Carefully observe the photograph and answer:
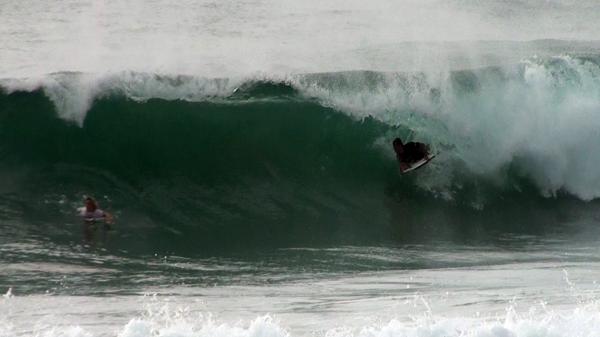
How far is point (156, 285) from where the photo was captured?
42.2 ft

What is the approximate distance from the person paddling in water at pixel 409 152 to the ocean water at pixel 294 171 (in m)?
0.42

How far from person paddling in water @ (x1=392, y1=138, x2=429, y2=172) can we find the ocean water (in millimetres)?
421

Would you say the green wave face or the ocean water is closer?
the ocean water

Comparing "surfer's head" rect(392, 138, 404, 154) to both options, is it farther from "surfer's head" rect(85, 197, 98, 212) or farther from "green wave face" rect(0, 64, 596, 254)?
"surfer's head" rect(85, 197, 98, 212)

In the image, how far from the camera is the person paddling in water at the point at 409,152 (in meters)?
17.7

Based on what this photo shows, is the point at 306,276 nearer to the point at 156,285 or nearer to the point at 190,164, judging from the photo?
the point at 156,285

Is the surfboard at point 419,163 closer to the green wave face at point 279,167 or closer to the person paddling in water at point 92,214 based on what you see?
the green wave face at point 279,167

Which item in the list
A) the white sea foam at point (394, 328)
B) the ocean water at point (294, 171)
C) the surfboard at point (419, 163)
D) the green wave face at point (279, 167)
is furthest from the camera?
the surfboard at point (419, 163)

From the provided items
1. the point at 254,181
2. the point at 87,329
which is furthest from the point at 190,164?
the point at 87,329

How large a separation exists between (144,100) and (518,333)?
372 inches

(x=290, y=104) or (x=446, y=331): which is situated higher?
(x=290, y=104)

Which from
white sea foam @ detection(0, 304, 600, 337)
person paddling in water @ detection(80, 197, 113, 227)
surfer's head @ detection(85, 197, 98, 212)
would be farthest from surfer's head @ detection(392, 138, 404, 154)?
white sea foam @ detection(0, 304, 600, 337)

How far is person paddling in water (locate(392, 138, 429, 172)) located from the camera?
1769 centimetres

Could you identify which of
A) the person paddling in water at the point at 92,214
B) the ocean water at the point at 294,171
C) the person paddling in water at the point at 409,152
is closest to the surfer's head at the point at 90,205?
the person paddling in water at the point at 92,214
